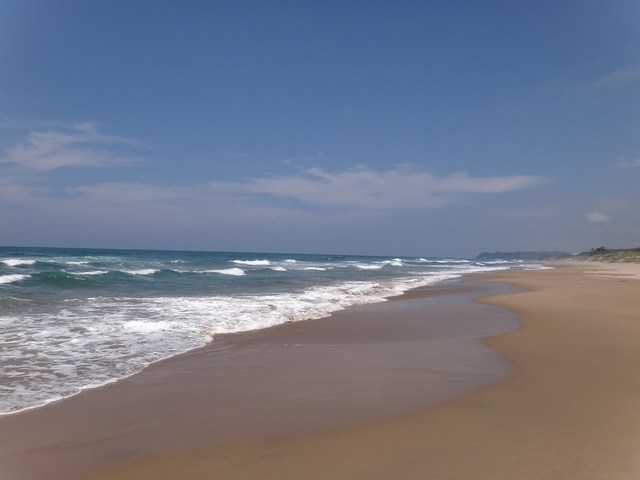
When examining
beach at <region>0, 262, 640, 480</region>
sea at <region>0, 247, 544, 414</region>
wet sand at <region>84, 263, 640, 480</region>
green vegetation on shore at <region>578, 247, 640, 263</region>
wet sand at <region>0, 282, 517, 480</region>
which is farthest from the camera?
green vegetation on shore at <region>578, 247, 640, 263</region>

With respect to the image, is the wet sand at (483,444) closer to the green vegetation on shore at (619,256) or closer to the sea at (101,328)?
the sea at (101,328)

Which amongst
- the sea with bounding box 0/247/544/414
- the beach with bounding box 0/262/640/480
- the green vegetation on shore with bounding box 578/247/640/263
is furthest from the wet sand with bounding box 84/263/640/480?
the green vegetation on shore with bounding box 578/247/640/263

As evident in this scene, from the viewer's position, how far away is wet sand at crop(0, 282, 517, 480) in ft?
12.2

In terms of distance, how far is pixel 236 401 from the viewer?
5059 mm

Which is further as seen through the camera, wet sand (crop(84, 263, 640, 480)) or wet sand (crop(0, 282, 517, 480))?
wet sand (crop(0, 282, 517, 480))

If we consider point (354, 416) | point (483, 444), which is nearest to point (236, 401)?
point (354, 416)

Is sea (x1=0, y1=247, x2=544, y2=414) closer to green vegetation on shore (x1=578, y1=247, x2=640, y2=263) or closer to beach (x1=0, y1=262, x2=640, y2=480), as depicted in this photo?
beach (x1=0, y1=262, x2=640, y2=480)

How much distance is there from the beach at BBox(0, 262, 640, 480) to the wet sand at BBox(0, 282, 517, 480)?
0.02 meters

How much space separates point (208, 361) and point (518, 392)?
428cm

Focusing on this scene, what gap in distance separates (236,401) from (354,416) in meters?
1.36

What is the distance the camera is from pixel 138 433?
4.16 metres

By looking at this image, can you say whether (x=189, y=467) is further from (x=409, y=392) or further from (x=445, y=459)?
(x=409, y=392)

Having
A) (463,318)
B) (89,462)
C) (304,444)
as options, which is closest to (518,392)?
(304,444)

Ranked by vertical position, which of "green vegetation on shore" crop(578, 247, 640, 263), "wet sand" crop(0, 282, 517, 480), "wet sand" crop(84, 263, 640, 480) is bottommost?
"wet sand" crop(0, 282, 517, 480)
